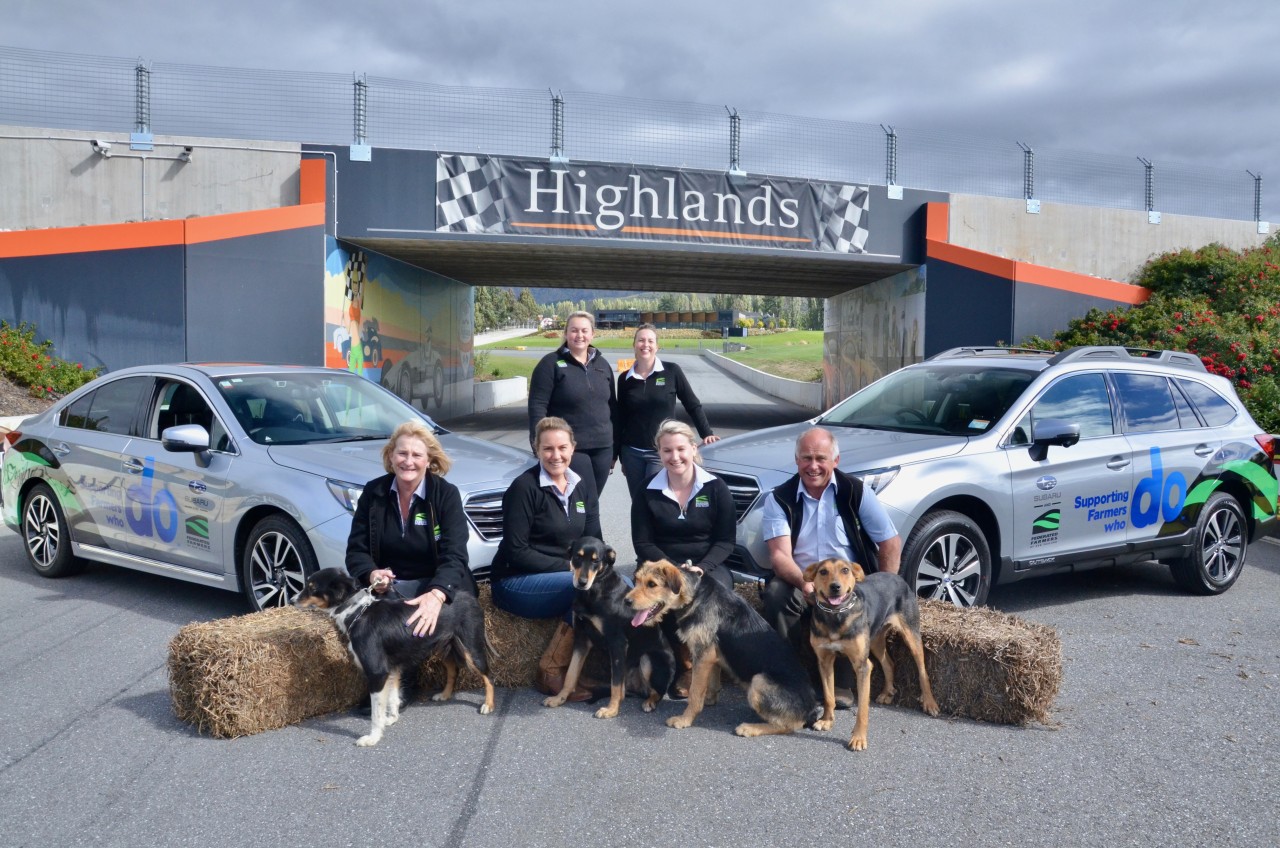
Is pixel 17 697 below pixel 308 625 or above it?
below

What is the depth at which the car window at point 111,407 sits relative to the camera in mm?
7305

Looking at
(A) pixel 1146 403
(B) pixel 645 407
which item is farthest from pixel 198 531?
(A) pixel 1146 403

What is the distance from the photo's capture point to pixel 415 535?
17.2ft

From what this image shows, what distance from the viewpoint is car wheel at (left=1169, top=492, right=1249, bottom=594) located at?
7.52m

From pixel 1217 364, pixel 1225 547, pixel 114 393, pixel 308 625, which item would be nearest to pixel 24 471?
pixel 114 393

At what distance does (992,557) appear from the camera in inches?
252

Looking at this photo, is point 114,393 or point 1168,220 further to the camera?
point 1168,220

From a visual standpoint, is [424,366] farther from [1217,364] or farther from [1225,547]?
[1225,547]

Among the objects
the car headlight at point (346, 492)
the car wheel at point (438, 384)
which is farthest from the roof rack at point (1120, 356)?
the car wheel at point (438, 384)

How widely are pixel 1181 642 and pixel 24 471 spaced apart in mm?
8306

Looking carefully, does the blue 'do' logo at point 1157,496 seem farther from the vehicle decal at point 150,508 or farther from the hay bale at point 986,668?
the vehicle decal at point 150,508

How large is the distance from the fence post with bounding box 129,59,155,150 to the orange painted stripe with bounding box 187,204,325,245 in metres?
2.58

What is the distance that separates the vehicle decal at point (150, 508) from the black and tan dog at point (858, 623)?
4292mm

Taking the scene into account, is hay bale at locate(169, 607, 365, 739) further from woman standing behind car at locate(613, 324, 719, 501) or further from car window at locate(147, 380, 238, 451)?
woman standing behind car at locate(613, 324, 719, 501)
